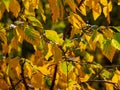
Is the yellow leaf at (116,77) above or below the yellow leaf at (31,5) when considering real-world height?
below

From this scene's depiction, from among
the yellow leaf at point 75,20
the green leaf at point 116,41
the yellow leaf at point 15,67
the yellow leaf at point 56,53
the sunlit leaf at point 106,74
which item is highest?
the yellow leaf at point 75,20

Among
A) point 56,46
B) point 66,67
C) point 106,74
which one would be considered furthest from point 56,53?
point 106,74

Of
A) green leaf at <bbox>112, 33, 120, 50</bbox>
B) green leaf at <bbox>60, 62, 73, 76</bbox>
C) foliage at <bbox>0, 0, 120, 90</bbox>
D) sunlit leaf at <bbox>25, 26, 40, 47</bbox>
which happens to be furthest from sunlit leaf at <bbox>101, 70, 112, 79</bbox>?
sunlit leaf at <bbox>25, 26, 40, 47</bbox>

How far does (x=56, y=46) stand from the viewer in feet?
4.75

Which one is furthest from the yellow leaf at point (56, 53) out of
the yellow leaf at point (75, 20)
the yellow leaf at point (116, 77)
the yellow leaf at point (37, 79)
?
the yellow leaf at point (116, 77)

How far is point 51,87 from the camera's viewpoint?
1.87m

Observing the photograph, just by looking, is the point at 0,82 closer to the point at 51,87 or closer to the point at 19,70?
the point at 19,70

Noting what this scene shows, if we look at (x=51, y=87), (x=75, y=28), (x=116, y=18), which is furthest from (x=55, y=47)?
(x=116, y=18)

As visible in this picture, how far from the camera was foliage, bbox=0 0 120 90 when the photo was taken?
4.60 ft

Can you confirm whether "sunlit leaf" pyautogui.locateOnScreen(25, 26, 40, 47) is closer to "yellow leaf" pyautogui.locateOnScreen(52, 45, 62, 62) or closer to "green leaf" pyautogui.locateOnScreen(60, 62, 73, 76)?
"yellow leaf" pyautogui.locateOnScreen(52, 45, 62, 62)

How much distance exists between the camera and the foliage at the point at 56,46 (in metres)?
1.40

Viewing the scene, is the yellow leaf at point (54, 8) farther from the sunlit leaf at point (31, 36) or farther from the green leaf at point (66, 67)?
the green leaf at point (66, 67)

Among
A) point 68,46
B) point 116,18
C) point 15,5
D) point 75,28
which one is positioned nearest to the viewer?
point 15,5

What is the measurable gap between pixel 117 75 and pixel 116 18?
4.55m
